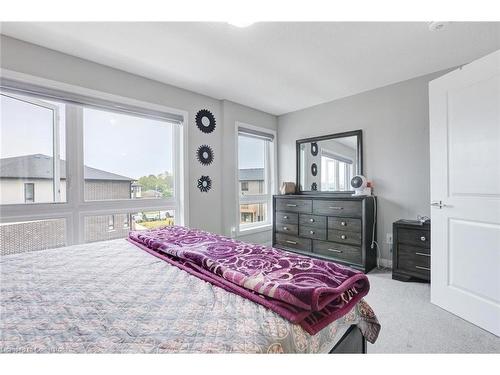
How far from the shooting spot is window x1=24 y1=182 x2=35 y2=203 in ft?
7.27

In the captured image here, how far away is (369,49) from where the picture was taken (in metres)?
2.28

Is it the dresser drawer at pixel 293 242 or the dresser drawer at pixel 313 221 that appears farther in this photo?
the dresser drawer at pixel 293 242

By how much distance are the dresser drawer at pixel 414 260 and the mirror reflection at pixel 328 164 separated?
1.08 meters

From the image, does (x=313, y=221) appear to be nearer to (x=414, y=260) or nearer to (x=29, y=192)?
(x=414, y=260)

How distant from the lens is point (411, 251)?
268 cm

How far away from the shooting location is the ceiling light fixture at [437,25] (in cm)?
190

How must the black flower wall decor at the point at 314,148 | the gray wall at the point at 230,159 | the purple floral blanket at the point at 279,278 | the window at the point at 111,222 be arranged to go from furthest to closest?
1. the black flower wall decor at the point at 314,148
2. the gray wall at the point at 230,159
3. the window at the point at 111,222
4. the purple floral blanket at the point at 279,278

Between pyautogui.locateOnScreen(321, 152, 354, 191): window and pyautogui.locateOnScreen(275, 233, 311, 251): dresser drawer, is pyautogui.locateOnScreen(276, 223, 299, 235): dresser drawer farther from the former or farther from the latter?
pyautogui.locateOnScreen(321, 152, 354, 191): window

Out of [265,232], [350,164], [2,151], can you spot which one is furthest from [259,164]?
[2,151]

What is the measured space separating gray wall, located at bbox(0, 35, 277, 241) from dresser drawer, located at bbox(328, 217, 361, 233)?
4.58 ft

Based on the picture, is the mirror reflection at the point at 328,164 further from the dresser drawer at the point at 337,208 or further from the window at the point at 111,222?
the window at the point at 111,222

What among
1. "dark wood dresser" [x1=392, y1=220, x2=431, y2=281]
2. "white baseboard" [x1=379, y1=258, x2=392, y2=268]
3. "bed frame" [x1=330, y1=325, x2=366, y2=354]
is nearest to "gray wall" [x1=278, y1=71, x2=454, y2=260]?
"white baseboard" [x1=379, y1=258, x2=392, y2=268]

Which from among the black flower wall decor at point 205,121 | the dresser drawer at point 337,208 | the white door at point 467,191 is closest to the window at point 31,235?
the black flower wall decor at point 205,121

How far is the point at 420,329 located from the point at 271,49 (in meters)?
2.56
